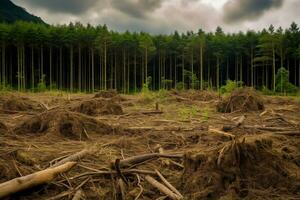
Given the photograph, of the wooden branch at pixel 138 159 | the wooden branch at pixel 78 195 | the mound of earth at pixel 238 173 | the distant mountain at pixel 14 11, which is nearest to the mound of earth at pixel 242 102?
the wooden branch at pixel 138 159

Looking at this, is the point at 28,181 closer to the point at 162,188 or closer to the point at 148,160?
the point at 162,188

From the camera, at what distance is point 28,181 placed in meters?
3.63

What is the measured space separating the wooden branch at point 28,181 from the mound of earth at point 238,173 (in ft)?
4.95

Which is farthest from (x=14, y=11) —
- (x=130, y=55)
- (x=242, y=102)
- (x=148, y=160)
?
(x=148, y=160)

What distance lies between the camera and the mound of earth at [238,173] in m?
3.77

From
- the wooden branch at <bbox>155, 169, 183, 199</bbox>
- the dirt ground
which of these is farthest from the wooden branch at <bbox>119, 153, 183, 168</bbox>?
the wooden branch at <bbox>155, 169, 183, 199</bbox>

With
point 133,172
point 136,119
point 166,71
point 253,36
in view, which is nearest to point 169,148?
point 133,172

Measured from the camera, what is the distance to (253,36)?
46.4 metres

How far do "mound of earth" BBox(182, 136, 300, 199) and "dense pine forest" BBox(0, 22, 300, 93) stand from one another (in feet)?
112

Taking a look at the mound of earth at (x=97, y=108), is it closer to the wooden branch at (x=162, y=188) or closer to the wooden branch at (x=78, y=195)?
the wooden branch at (x=162, y=188)

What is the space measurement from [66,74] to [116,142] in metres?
45.3

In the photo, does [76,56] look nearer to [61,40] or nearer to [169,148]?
[61,40]

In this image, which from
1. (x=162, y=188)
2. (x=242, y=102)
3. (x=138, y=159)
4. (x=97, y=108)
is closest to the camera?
(x=162, y=188)

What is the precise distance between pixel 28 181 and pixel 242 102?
955cm
